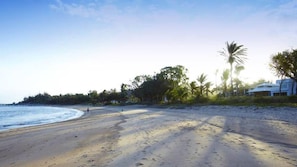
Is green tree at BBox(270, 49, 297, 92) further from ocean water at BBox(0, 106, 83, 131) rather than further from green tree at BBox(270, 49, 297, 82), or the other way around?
ocean water at BBox(0, 106, 83, 131)

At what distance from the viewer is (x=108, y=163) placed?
8.71 m

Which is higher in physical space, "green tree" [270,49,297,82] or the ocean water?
"green tree" [270,49,297,82]

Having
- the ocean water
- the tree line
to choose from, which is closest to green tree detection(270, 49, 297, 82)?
the tree line

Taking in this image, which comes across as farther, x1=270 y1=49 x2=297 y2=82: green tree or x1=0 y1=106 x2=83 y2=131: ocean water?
x1=270 y1=49 x2=297 y2=82: green tree

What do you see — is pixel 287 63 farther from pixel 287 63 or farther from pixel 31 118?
pixel 31 118

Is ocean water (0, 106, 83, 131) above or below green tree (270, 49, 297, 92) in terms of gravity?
below

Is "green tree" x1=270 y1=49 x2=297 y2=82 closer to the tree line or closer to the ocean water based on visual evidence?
the tree line

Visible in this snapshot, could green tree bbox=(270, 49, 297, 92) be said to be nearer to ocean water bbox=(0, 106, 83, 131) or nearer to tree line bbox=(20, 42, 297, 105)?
tree line bbox=(20, 42, 297, 105)

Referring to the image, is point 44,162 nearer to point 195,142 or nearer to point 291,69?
point 195,142

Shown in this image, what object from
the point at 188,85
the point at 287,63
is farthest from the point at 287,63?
the point at 188,85

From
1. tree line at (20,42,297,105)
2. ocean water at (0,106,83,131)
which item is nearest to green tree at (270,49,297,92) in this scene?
tree line at (20,42,297,105)

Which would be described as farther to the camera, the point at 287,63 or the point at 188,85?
the point at 188,85

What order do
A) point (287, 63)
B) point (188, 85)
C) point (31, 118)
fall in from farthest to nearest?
point (188, 85) → point (31, 118) → point (287, 63)

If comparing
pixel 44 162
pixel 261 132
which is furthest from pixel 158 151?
pixel 261 132
